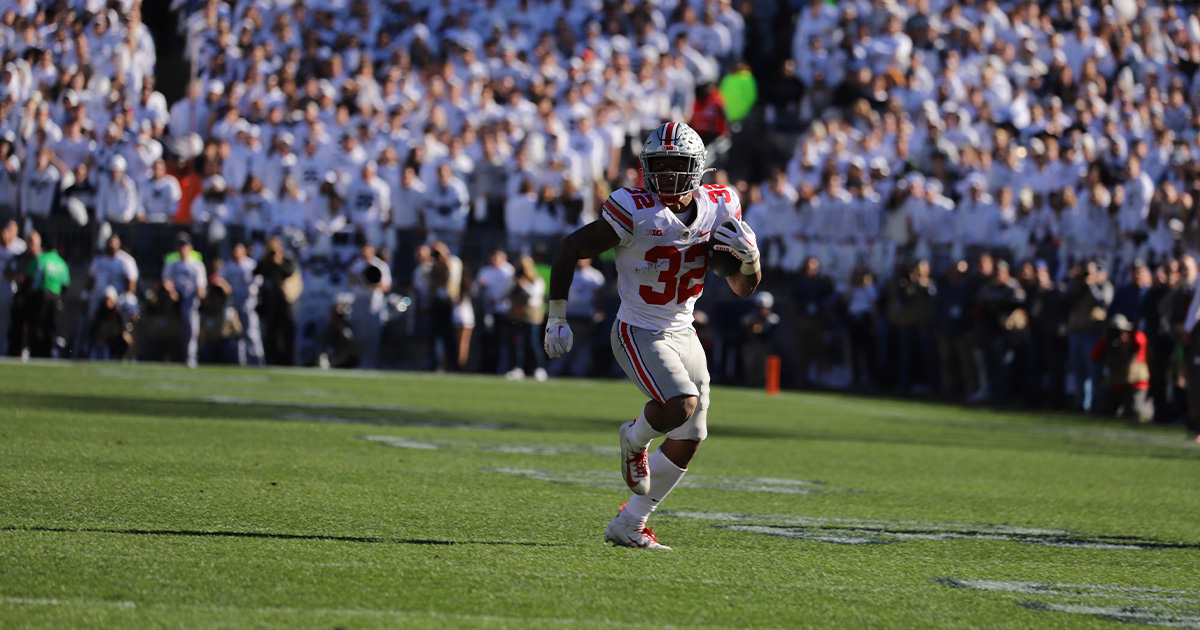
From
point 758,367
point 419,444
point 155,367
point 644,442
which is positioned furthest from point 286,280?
point 644,442

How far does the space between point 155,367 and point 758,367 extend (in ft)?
26.2

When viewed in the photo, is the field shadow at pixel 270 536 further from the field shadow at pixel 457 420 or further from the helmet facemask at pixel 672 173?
the field shadow at pixel 457 420

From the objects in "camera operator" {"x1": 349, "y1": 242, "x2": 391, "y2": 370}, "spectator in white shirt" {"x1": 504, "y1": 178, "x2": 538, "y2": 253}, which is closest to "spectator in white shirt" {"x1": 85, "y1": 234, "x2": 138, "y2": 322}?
"camera operator" {"x1": 349, "y1": 242, "x2": 391, "y2": 370}

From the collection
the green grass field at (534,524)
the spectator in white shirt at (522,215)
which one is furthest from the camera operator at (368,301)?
Result: the green grass field at (534,524)

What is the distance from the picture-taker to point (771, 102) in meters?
24.9

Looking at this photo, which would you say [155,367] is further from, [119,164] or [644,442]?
[644,442]

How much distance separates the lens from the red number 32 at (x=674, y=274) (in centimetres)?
643

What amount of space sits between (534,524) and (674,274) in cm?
129

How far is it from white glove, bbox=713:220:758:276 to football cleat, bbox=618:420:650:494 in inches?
34.0

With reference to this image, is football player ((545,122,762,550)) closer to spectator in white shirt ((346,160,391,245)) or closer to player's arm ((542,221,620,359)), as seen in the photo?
player's arm ((542,221,620,359))

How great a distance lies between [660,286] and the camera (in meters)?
6.48

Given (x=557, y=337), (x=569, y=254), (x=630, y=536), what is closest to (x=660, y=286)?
(x=569, y=254)

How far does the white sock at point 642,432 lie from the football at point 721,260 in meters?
0.69

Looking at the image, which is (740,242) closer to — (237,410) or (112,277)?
(237,410)
